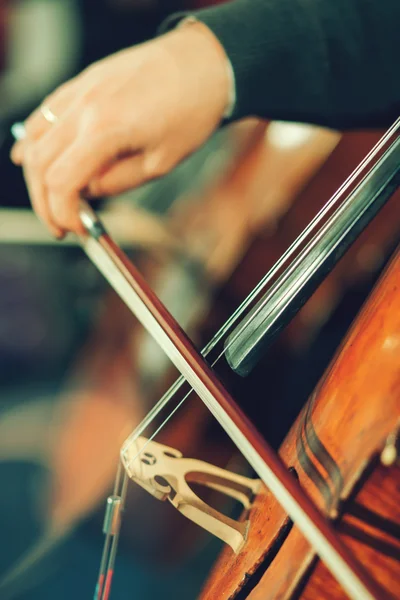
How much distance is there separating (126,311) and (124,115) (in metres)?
0.52

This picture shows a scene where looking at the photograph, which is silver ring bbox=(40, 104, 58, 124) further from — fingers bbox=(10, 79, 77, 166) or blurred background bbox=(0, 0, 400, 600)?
blurred background bbox=(0, 0, 400, 600)

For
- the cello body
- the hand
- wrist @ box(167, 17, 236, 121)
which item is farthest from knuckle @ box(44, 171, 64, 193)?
the cello body

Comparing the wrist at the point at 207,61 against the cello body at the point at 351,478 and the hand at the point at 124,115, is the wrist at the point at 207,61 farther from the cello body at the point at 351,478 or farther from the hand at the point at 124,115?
the cello body at the point at 351,478

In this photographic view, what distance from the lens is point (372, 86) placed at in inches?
17.8

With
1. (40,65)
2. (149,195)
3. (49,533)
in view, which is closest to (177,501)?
(49,533)

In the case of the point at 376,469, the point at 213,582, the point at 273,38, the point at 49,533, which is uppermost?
the point at 273,38

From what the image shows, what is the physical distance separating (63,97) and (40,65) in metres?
0.61

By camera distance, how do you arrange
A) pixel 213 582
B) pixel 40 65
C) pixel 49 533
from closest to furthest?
pixel 213 582 → pixel 49 533 → pixel 40 65

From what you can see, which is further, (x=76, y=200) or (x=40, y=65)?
(x=40, y=65)

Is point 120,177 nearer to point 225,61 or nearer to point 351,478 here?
point 225,61

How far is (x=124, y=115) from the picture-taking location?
1.28 ft

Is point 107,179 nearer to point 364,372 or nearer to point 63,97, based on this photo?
point 63,97

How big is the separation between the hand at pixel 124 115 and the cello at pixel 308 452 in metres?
0.07

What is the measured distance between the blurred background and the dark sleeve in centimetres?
23
